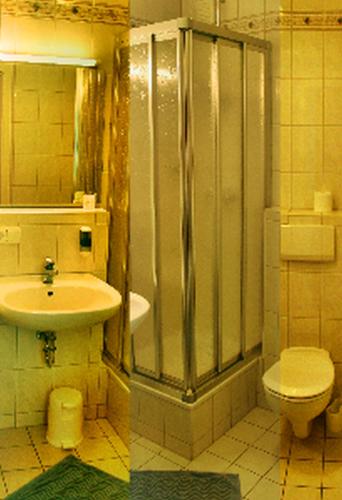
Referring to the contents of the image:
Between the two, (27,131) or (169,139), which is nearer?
(169,139)

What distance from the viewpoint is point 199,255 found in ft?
3.84

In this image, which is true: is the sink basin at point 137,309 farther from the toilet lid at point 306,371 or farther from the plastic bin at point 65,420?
the plastic bin at point 65,420

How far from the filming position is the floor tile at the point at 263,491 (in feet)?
4.18

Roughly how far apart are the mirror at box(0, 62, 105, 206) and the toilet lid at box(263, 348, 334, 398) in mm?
1076

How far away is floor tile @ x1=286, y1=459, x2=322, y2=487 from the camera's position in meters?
2.20

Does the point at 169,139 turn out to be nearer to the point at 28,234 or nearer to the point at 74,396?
the point at 28,234

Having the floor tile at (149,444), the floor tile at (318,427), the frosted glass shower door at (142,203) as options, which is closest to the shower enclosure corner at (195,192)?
the frosted glass shower door at (142,203)

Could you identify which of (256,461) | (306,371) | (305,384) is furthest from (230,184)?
(306,371)

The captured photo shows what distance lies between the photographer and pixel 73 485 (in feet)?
7.46

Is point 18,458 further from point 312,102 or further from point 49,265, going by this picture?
point 312,102

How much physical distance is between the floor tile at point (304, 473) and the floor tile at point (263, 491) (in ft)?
3.15

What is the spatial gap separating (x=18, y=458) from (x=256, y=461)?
1.47m

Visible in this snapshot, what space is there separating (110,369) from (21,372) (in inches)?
15.5

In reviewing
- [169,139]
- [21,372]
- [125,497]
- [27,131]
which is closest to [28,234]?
[27,131]
